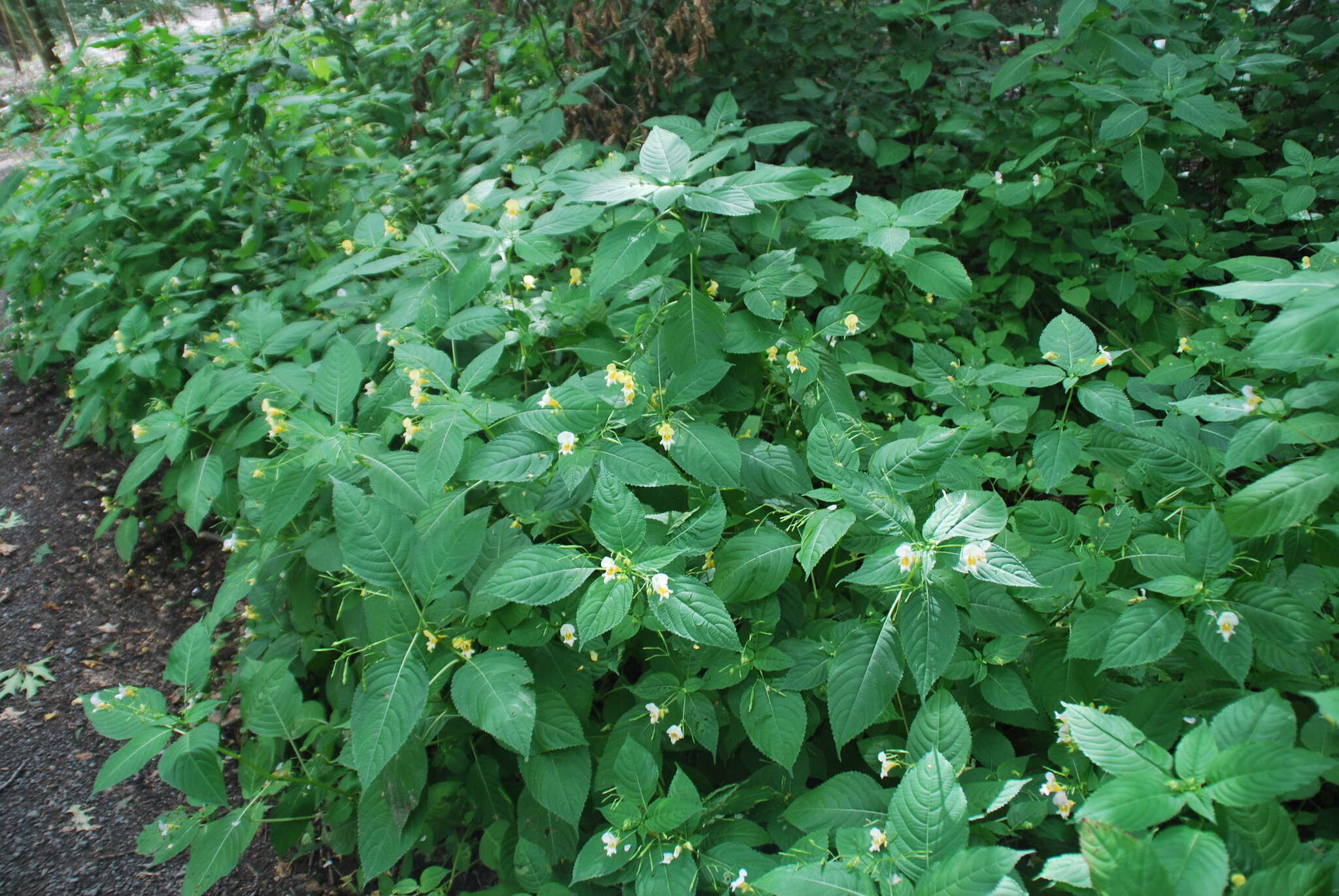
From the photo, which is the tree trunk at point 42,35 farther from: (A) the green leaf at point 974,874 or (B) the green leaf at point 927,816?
(A) the green leaf at point 974,874

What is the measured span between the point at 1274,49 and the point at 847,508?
11.5 ft

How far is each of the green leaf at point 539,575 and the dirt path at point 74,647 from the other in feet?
4.69

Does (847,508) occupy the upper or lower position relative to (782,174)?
lower

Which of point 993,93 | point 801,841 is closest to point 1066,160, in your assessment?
point 993,93

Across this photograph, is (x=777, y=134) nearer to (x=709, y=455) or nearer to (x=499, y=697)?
(x=709, y=455)

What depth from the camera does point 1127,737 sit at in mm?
1098

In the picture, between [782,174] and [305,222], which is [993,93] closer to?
[782,174]

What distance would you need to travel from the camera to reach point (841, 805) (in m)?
1.36

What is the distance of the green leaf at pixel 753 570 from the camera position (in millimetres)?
1440

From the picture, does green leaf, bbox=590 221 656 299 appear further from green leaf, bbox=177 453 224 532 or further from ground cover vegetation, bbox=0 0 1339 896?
green leaf, bbox=177 453 224 532

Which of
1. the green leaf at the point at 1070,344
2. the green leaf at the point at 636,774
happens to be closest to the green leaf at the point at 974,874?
the green leaf at the point at 636,774

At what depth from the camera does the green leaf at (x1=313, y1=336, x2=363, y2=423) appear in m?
1.78

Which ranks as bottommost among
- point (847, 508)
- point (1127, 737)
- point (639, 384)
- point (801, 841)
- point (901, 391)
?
point (901, 391)

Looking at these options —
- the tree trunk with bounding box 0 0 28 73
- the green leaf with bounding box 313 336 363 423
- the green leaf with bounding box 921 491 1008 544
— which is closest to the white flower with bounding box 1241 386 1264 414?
the green leaf with bounding box 921 491 1008 544
